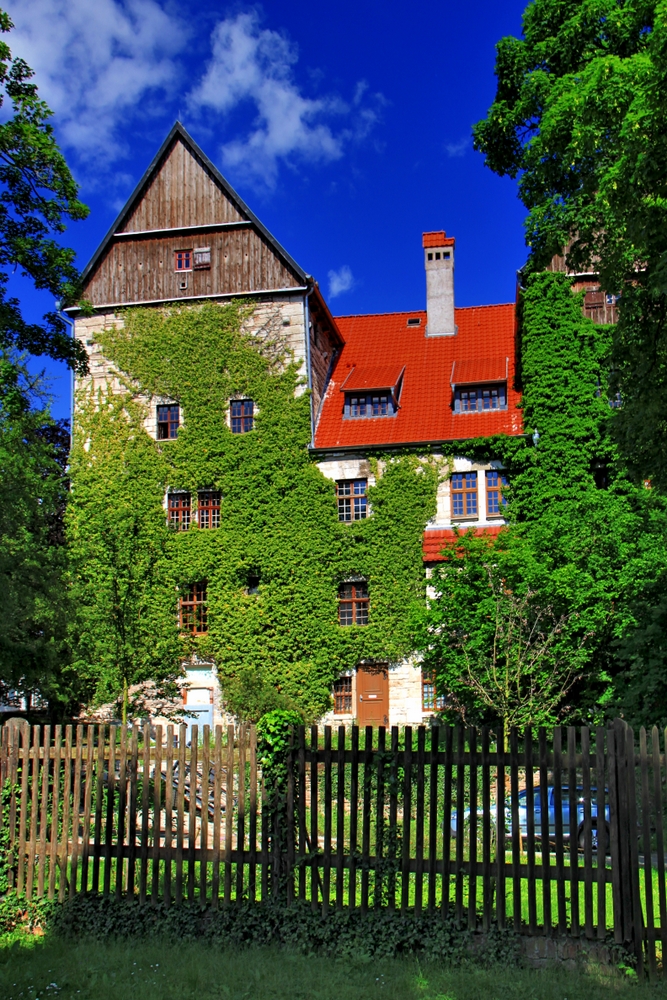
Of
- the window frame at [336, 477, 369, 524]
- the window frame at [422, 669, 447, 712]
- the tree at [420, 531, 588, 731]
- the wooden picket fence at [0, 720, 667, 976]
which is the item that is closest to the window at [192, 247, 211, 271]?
the window frame at [336, 477, 369, 524]

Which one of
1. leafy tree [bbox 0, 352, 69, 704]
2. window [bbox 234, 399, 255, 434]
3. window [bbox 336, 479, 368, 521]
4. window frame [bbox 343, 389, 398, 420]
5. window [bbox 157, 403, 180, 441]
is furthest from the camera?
window [bbox 157, 403, 180, 441]

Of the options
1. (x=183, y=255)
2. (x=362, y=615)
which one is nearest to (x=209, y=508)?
(x=362, y=615)

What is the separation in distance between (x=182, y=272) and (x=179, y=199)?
293 centimetres

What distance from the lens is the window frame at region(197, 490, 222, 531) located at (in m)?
29.1

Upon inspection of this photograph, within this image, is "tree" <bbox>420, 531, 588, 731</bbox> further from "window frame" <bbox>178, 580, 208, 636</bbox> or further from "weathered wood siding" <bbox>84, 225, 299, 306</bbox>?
"weathered wood siding" <bbox>84, 225, 299, 306</bbox>

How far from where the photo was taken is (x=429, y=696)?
26688 millimetres

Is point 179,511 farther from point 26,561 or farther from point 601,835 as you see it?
point 601,835

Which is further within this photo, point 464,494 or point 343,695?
point 464,494

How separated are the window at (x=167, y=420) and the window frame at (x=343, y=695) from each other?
420 inches

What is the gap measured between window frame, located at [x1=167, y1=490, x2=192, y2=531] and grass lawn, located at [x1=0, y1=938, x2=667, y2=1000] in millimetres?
21758

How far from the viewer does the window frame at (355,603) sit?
27688 mm

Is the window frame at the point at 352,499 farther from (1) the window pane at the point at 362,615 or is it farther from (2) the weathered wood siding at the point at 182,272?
(2) the weathered wood siding at the point at 182,272

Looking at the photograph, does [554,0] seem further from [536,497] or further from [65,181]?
[536,497]

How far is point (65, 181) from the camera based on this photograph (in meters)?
15.8
